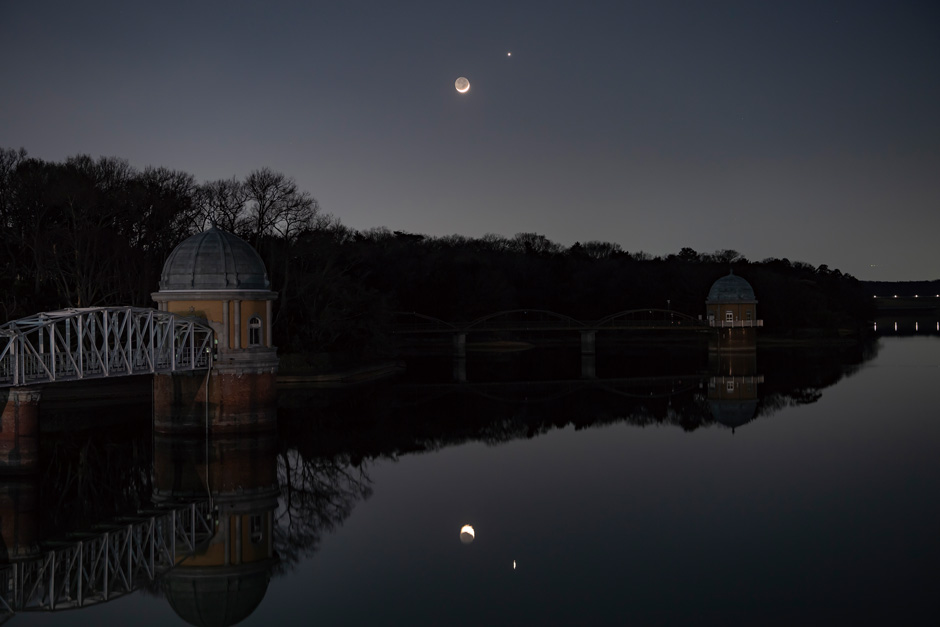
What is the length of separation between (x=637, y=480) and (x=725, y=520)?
5731mm

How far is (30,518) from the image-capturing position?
23.5 metres

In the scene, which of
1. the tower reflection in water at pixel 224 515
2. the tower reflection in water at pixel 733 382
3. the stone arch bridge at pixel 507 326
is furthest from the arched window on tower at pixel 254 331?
the stone arch bridge at pixel 507 326

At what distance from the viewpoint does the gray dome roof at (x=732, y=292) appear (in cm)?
9144

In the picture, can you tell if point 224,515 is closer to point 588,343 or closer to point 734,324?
point 588,343

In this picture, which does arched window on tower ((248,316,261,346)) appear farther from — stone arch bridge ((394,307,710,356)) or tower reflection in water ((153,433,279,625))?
stone arch bridge ((394,307,710,356))

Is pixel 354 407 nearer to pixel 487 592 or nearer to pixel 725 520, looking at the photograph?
pixel 725 520

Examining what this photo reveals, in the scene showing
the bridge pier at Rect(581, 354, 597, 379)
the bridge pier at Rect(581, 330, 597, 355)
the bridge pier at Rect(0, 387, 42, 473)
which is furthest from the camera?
the bridge pier at Rect(581, 330, 597, 355)

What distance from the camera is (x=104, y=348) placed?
30.7 metres

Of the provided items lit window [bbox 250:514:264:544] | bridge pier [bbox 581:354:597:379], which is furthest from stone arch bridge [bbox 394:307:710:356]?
lit window [bbox 250:514:264:544]

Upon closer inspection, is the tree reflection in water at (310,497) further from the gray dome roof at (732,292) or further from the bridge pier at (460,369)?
the gray dome roof at (732,292)

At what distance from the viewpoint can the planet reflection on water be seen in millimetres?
21562

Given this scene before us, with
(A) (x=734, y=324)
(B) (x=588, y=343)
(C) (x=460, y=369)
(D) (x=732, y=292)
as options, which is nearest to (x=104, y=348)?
(C) (x=460, y=369)

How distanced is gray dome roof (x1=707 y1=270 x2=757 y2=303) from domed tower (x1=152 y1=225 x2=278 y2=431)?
211ft

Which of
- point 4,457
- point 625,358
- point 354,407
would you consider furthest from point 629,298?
point 4,457
